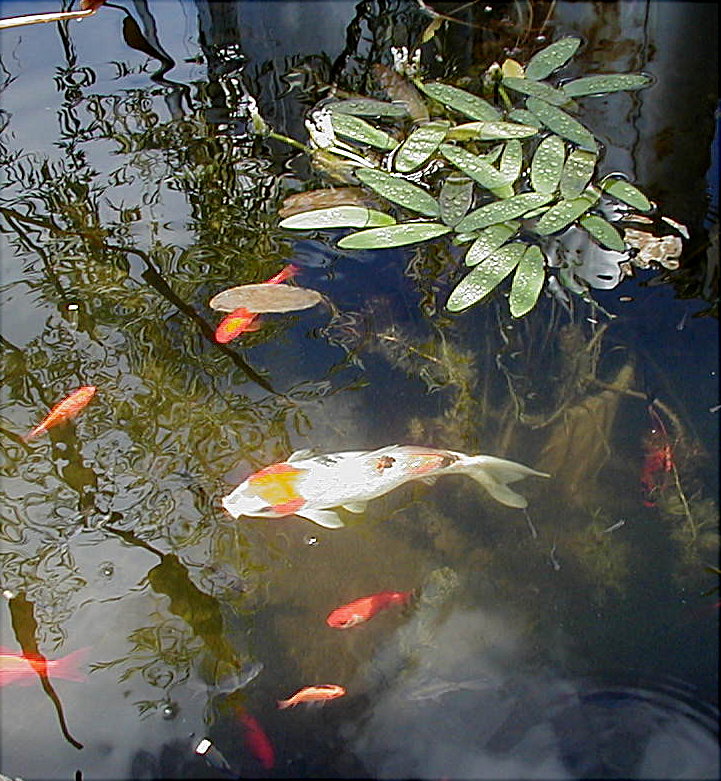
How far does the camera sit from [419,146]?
1.88 metres

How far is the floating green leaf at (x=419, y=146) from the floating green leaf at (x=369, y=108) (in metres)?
0.09

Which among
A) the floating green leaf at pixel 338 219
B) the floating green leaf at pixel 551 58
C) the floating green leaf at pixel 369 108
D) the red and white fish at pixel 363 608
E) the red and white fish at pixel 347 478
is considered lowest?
the red and white fish at pixel 363 608

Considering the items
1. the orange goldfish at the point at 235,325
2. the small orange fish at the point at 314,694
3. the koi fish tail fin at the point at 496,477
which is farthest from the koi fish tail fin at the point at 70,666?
the koi fish tail fin at the point at 496,477

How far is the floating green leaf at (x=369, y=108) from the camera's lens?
1990mm

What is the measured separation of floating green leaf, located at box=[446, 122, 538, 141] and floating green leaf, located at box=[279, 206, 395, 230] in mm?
288

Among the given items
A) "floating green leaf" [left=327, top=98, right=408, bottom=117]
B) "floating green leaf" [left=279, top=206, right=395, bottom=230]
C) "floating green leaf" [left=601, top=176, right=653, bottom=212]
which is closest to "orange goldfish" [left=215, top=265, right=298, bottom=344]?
"floating green leaf" [left=279, top=206, right=395, bottom=230]

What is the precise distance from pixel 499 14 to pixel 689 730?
1934 millimetres

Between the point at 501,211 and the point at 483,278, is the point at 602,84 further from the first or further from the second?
the point at 483,278

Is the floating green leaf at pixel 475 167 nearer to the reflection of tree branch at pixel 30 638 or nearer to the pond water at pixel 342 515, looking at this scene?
the pond water at pixel 342 515

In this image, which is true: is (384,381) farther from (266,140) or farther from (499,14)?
(499,14)

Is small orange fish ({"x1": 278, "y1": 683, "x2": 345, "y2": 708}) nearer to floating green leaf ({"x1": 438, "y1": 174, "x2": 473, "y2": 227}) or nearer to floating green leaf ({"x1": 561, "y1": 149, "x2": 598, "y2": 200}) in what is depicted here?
floating green leaf ({"x1": 438, "y1": 174, "x2": 473, "y2": 227})

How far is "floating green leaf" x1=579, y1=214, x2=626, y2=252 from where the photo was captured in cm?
176

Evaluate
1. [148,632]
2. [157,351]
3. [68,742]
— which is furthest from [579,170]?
[68,742]

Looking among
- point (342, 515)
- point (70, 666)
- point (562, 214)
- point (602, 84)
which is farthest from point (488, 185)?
point (70, 666)
